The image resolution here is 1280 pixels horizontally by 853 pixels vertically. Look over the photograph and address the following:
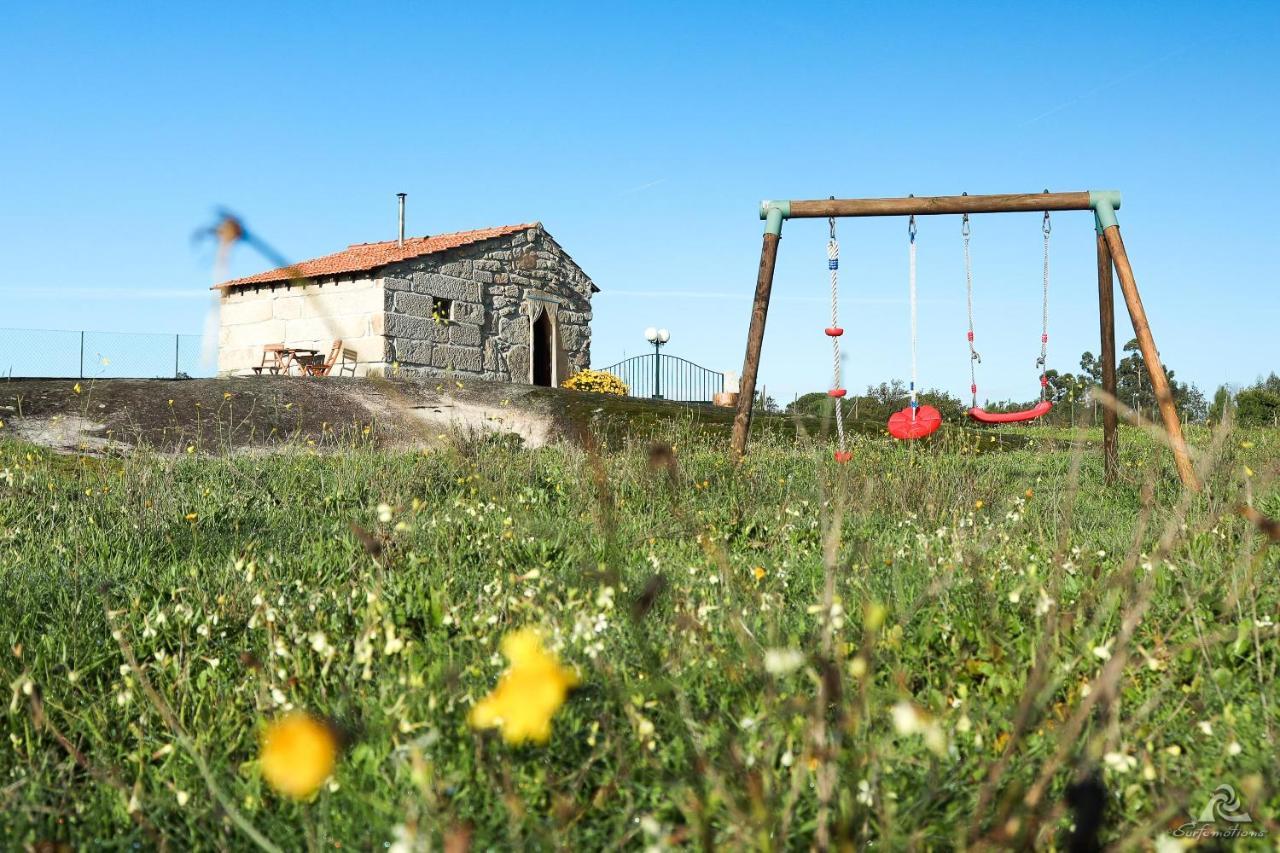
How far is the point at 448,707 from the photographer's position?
6.75 ft

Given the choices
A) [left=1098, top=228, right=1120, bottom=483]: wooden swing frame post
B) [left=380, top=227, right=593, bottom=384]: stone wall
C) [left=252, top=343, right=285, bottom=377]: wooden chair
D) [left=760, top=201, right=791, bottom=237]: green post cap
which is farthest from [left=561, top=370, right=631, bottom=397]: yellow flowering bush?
[left=1098, top=228, right=1120, bottom=483]: wooden swing frame post

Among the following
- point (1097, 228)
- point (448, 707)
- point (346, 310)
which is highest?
point (346, 310)

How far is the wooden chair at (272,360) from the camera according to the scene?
20.8m

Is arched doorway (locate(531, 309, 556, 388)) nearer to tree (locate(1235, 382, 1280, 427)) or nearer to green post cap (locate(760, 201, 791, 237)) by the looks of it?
tree (locate(1235, 382, 1280, 427))

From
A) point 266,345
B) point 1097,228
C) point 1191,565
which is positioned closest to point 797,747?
point 1191,565

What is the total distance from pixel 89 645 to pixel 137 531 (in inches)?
59.5

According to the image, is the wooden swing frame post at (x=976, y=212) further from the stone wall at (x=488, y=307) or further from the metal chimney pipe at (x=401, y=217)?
the metal chimney pipe at (x=401, y=217)

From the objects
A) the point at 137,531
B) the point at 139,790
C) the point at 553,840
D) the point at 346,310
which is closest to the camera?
the point at 553,840

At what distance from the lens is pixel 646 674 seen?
7.78 feet

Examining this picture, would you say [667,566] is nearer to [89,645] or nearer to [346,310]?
[89,645]

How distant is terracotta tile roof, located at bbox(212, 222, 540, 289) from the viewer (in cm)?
2019

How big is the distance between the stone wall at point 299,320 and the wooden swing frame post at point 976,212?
12.3m

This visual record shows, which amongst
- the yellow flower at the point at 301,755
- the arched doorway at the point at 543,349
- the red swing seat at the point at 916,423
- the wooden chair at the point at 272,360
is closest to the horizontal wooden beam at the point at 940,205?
the red swing seat at the point at 916,423

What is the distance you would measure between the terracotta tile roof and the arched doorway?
208 cm
